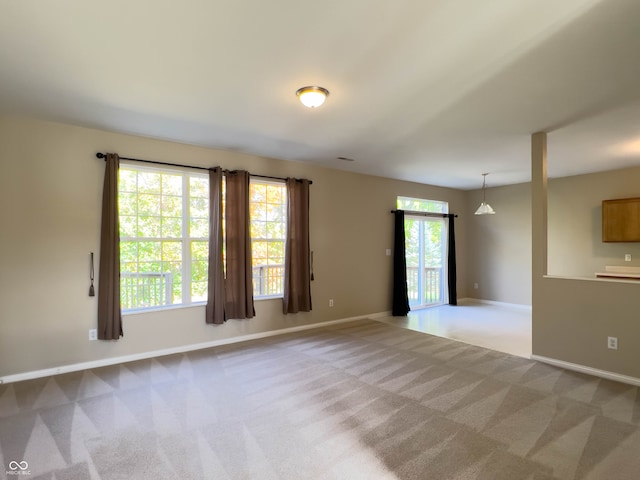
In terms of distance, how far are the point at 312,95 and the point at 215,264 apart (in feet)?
8.14

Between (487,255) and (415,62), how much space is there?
6166 millimetres

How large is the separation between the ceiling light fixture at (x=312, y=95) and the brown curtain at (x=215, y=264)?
195 centimetres

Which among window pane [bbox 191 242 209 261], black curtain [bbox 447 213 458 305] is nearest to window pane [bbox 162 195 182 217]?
window pane [bbox 191 242 209 261]

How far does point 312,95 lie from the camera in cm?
268

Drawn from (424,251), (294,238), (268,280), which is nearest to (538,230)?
(294,238)

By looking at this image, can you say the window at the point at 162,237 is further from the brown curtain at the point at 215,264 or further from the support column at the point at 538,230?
the support column at the point at 538,230

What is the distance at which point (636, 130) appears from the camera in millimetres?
3596

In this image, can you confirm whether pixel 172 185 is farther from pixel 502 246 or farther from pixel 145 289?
pixel 502 246

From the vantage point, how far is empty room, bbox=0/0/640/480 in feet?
6.50

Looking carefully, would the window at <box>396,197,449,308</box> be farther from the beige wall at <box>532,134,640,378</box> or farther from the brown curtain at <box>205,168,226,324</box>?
the brown curtain at <box>205,168,226,324</box>

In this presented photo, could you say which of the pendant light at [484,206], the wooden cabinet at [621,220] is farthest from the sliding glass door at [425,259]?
the wooden cabinet at [621,220]

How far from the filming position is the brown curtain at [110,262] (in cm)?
355

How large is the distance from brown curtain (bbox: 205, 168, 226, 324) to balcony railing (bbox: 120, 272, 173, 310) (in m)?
0.49

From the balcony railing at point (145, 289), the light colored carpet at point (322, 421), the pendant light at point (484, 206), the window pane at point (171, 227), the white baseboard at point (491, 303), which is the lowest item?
the light colored carpet at point (322, 421)
